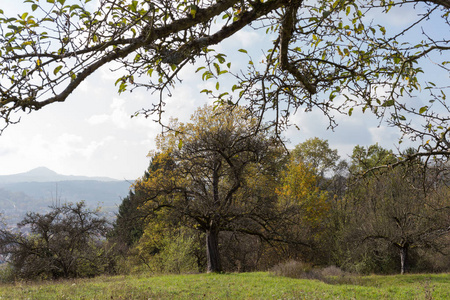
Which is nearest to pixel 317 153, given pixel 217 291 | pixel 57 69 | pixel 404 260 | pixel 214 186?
pixel 404 260

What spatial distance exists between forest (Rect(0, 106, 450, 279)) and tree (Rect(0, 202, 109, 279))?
53 millimetres

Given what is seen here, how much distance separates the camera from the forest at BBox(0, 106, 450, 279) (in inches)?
596

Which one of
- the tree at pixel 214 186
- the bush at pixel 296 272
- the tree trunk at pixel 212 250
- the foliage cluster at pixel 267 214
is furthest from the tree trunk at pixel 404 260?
the tree trunk at pixel 212 250

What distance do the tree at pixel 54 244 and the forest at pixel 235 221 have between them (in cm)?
5

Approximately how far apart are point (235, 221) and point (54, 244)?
977 cm

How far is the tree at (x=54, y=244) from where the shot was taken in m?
16.3

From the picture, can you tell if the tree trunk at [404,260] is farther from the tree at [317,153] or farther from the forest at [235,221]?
the tree at [317,153]

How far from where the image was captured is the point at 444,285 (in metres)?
13.1

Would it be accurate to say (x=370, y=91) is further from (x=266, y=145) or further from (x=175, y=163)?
(x=175, y=163)

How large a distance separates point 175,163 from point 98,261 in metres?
8.01

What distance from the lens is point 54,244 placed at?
16.5 meters

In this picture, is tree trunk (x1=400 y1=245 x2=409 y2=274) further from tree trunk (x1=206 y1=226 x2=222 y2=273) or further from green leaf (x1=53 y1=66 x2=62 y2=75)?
green leaf (x1=53 y1=66 x2=62 y2=75)

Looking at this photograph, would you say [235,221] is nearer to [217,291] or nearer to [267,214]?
[267,214]

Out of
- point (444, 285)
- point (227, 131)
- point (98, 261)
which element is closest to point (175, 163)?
point (227, 131)
